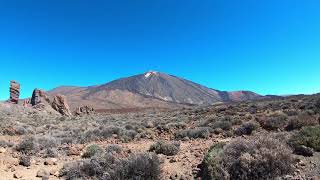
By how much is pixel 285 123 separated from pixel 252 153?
825 cm

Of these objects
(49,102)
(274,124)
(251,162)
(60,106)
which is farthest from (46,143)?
(49,102)

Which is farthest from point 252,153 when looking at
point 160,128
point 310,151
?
point 160,128

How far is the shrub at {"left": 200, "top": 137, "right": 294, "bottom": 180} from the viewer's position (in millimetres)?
7105

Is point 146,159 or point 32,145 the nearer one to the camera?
point 146,159

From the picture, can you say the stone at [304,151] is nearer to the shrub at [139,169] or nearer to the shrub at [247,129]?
the shrub at [139,169]

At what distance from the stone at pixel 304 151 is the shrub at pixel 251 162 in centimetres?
90

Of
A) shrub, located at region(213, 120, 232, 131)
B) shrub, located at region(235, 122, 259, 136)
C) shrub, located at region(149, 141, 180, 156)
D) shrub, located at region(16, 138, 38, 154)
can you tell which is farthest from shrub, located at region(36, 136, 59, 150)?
shrub, located at region(235, 122, 259, 136)

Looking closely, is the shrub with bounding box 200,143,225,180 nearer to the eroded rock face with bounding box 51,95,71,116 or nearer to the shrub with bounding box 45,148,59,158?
the shrub with bounding box 45,148,59,158

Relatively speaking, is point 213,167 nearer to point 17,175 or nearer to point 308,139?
point 308,139

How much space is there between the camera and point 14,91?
184 feet

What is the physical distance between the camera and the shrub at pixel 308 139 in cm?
870

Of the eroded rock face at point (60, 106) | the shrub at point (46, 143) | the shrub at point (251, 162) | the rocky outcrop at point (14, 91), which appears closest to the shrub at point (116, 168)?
the shrub at point (251, 162)

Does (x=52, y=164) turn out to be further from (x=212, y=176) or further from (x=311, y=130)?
(x=311, y=130)

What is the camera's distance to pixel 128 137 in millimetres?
16125
